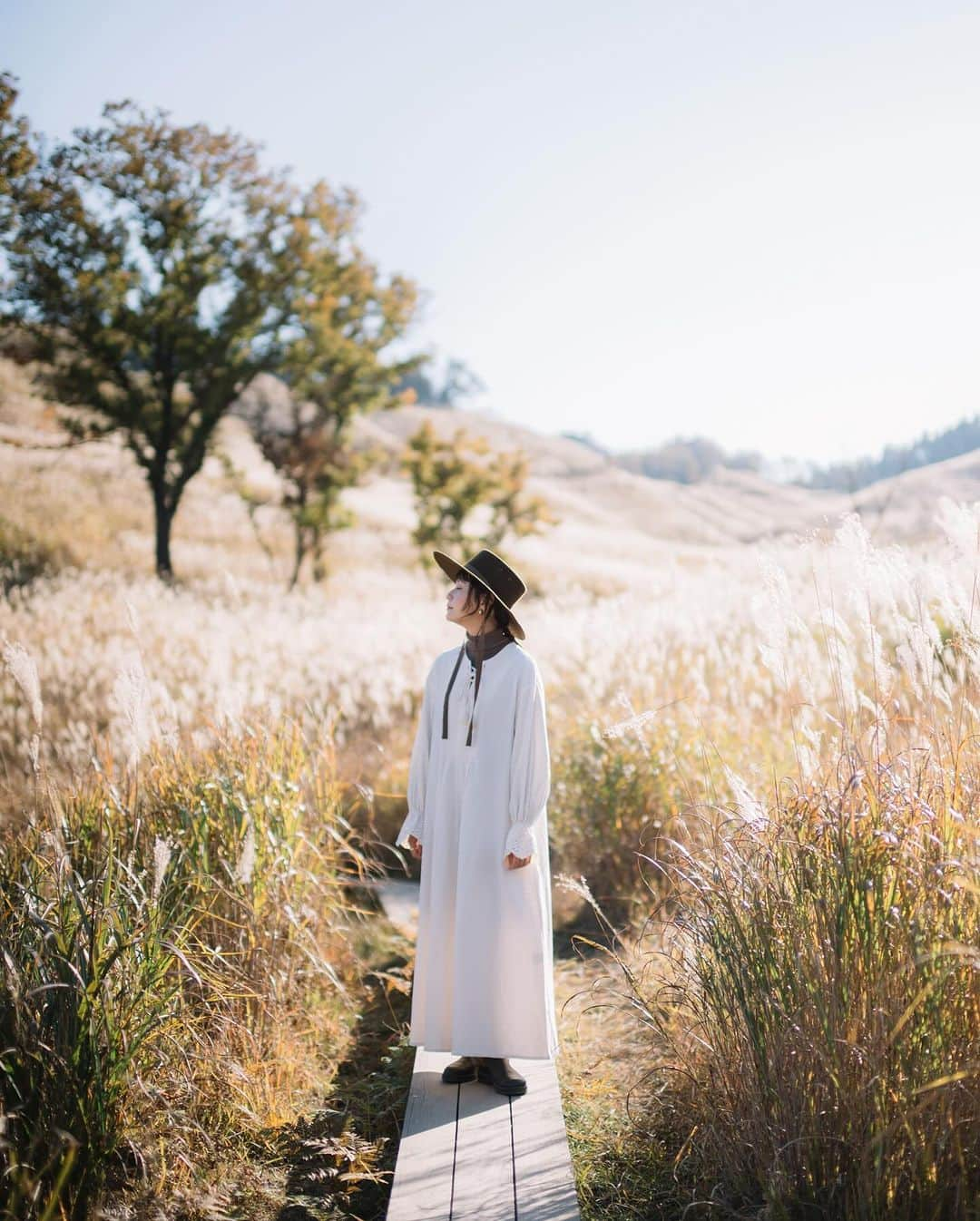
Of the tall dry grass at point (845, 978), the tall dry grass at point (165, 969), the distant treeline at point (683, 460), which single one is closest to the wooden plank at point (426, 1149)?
the tall dry grass at point (165, 969)

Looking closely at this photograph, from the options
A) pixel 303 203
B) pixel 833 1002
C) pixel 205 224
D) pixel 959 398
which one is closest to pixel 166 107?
pixel 205 224

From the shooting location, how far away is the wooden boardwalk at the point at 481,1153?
8.17 feet

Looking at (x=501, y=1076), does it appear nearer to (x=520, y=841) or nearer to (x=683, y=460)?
(x=520, y=841)

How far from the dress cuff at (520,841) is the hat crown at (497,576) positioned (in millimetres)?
754

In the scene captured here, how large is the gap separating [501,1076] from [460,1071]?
0.17 metres

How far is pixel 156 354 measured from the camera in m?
15.1

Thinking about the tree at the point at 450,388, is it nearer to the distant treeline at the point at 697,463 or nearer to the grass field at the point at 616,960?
the distant treeline at the point at 697,463

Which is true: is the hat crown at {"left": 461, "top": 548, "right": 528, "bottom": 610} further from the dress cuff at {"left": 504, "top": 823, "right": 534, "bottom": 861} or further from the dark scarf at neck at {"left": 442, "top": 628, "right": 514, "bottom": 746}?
the dress cuff at {"left": 504, "top": 823, "right": 534, "bottom": 861}

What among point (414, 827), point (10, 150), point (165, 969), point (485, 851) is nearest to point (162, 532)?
point (10, 150)

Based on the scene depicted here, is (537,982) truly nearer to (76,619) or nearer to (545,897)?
(545,897)

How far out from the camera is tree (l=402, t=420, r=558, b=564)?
800 inches

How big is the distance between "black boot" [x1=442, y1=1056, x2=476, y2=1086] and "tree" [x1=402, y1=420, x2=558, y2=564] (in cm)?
1701

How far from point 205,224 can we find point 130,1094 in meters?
14.0

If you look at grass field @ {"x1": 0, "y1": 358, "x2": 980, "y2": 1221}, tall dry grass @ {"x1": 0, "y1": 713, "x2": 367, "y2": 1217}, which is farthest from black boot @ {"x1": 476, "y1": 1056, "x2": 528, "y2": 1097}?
tall dry grass @ {"x1": 0, "y1": 713, "x2": 367, "y2": 1217}
